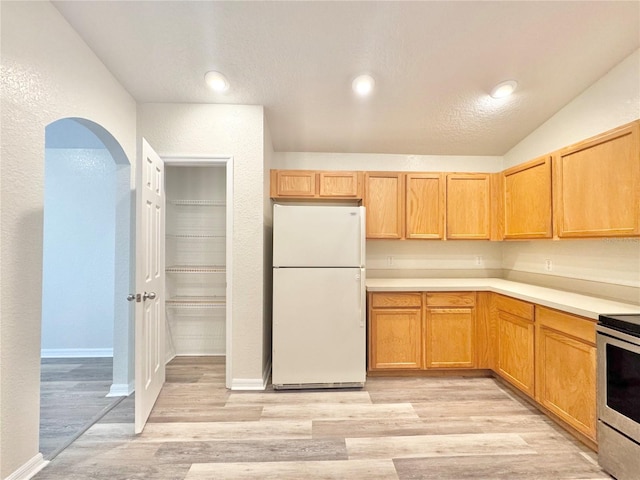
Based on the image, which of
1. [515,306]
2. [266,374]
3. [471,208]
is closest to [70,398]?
[266,374]

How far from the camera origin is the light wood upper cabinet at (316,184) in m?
3.26

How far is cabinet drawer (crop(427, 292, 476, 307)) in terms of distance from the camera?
2.90 meters

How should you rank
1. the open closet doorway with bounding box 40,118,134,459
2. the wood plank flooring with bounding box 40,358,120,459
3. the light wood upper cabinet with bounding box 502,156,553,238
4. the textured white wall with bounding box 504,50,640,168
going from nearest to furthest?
the wood plank flooring with bounding box 40,358,120,459
the textured white wall with bounding box 504,50,640,168
the light wood upper cabinet with bounding box 502,156,553,238
the open closet doorway with bounding box 40,118,134,459

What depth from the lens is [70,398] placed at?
8.24 ft

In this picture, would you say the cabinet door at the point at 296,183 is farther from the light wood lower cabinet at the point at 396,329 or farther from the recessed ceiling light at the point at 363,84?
the light wood lower cabinet at the point at 396,329

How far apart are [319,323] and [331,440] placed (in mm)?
896

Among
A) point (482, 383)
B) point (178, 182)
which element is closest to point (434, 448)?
point (482, 383)

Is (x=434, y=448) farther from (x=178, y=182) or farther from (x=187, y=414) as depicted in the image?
(x=178, y=182)

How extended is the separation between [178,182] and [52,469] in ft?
8.91

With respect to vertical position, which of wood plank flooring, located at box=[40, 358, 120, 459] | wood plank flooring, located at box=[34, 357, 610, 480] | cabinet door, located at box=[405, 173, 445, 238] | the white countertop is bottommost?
wood plank flooring, located at box=[34, 357, 610, 480]

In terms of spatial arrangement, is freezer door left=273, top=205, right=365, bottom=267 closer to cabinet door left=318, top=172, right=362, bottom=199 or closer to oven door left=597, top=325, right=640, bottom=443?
cabinet door left=318, top=172, right=362, bottom=199

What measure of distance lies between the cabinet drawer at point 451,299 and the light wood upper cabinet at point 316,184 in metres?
1.27

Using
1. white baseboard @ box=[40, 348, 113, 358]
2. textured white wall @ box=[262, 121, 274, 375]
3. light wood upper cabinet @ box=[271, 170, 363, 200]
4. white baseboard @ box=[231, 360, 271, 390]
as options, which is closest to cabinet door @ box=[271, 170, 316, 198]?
light wood upper cabinet @ box=[271, 170, 363, 200]

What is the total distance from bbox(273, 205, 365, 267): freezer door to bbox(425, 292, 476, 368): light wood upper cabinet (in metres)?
0.92
